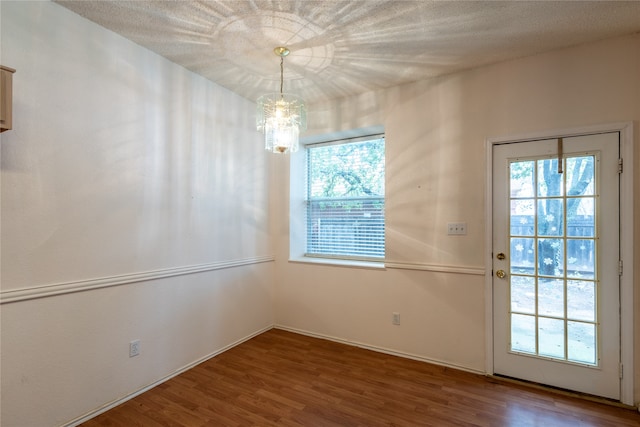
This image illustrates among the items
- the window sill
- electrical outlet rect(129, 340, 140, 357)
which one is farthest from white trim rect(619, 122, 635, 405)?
electrical outlet rect(129, 340, 140, 357)

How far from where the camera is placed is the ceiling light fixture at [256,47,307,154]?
2068mm

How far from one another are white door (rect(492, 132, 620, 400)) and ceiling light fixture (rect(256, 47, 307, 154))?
1777 millimetres

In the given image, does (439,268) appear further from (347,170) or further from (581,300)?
(347,170)

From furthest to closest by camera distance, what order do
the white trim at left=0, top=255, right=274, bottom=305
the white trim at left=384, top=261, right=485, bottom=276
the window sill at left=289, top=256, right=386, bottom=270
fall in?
the window sill at left=289, top=256, right=386, bottom=270 < the white trim at left=384, top=261, right=485, bottom=276 < the white trim at left=0, top=255, right=274, bottom=305

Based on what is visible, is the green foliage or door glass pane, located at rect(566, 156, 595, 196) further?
the green foliage

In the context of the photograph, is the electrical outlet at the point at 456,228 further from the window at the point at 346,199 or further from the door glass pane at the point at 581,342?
the door glass pane at the point at 581,342

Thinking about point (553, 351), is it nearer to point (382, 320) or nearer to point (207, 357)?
point (382, 320)

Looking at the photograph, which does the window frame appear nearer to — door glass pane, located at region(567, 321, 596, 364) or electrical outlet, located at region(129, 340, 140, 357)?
door glass pane, located at region(567, 321, 596, 364)

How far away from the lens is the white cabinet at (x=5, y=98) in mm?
1452

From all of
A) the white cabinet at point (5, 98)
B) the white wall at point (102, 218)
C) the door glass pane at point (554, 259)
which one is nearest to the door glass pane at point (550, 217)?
the door glass pane at point (554, 259)

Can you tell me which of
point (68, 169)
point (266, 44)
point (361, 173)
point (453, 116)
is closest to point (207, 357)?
point (68, 169)

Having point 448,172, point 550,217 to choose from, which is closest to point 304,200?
point 448,172

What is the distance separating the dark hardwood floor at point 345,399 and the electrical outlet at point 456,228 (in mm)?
1248

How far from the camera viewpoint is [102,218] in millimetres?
2053
